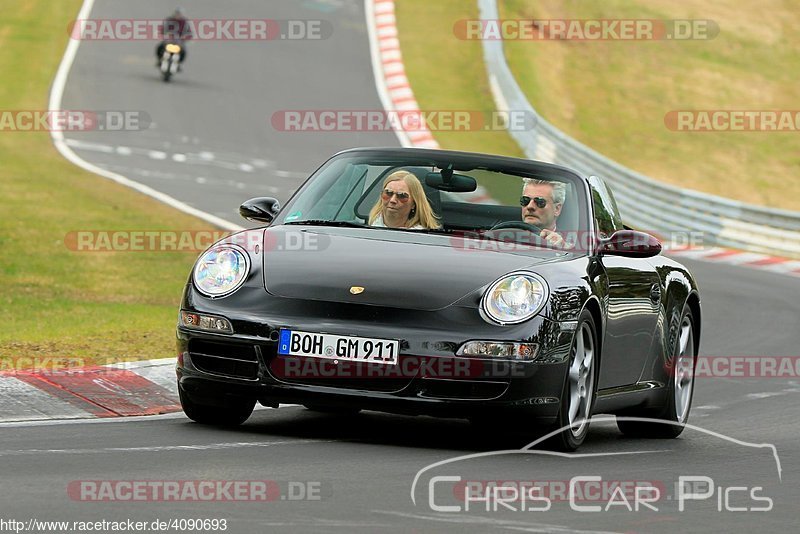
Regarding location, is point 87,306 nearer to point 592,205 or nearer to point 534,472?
point 592,205

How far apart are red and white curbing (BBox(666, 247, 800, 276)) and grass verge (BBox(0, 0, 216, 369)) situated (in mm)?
7603

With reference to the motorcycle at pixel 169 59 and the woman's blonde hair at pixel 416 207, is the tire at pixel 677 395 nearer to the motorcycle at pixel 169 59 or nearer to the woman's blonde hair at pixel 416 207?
the woman's blonde hair at pixel 416 207

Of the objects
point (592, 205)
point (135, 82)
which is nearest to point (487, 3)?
point (135, 82)

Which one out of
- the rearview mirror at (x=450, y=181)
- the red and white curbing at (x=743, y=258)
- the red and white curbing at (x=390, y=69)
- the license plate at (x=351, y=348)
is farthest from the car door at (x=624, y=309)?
the red and white curbing at (x=390, y=69)

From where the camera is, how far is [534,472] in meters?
7.09

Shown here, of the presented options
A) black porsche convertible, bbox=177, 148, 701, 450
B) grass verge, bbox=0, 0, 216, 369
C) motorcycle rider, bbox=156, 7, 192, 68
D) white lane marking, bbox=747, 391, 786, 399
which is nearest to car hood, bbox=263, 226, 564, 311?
black porsche convertible, bbox=177, 148, 701, 450

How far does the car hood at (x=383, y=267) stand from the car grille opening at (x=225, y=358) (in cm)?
30

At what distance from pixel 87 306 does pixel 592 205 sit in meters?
6.07

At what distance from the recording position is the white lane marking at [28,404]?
819 cm

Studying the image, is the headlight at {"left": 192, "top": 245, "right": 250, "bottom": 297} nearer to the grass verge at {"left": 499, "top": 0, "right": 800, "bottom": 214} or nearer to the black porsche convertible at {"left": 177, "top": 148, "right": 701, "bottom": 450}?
the black porsche convertible at {"left": 177, "top": 148, "right": 701, "bottom": 450}

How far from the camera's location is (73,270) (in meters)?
16.0

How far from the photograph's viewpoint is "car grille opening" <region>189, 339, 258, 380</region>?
7609 mm

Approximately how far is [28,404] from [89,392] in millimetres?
478

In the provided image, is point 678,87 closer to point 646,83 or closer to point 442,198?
point 646,83
